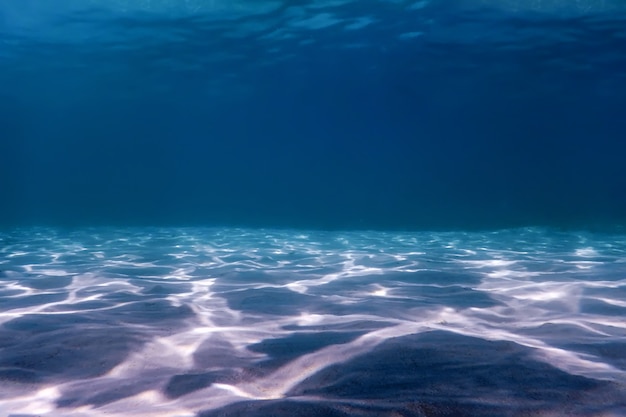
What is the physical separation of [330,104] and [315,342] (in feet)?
152

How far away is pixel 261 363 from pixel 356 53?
28284mm

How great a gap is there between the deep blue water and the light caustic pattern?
1649cm

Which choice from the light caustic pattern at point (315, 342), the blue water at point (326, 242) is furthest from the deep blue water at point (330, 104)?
the light caustic pattern at point (315, 342)

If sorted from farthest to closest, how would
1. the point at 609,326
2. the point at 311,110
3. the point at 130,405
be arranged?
the point at 311,110 → the point at 609,326 → the point at 130,405

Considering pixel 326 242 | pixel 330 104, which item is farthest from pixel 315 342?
pixel 330 104

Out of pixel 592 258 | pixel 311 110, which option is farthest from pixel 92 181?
pixel 592 258

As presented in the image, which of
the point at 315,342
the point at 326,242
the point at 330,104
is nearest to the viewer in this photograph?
the point at 315,342

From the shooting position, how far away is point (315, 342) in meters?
4.09

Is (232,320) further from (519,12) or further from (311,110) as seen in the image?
(311,110)

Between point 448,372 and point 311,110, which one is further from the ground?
point 311,110

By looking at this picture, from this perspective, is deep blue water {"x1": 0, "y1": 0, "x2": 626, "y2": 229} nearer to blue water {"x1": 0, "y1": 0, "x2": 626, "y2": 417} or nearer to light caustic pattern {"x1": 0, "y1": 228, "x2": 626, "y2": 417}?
blue water {"x1": 0, "y1": 0, "x2": 626, "y2": 417}

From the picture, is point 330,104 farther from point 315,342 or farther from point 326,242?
point 315,342

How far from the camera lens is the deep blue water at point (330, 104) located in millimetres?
23078

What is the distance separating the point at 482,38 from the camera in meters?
24.6
